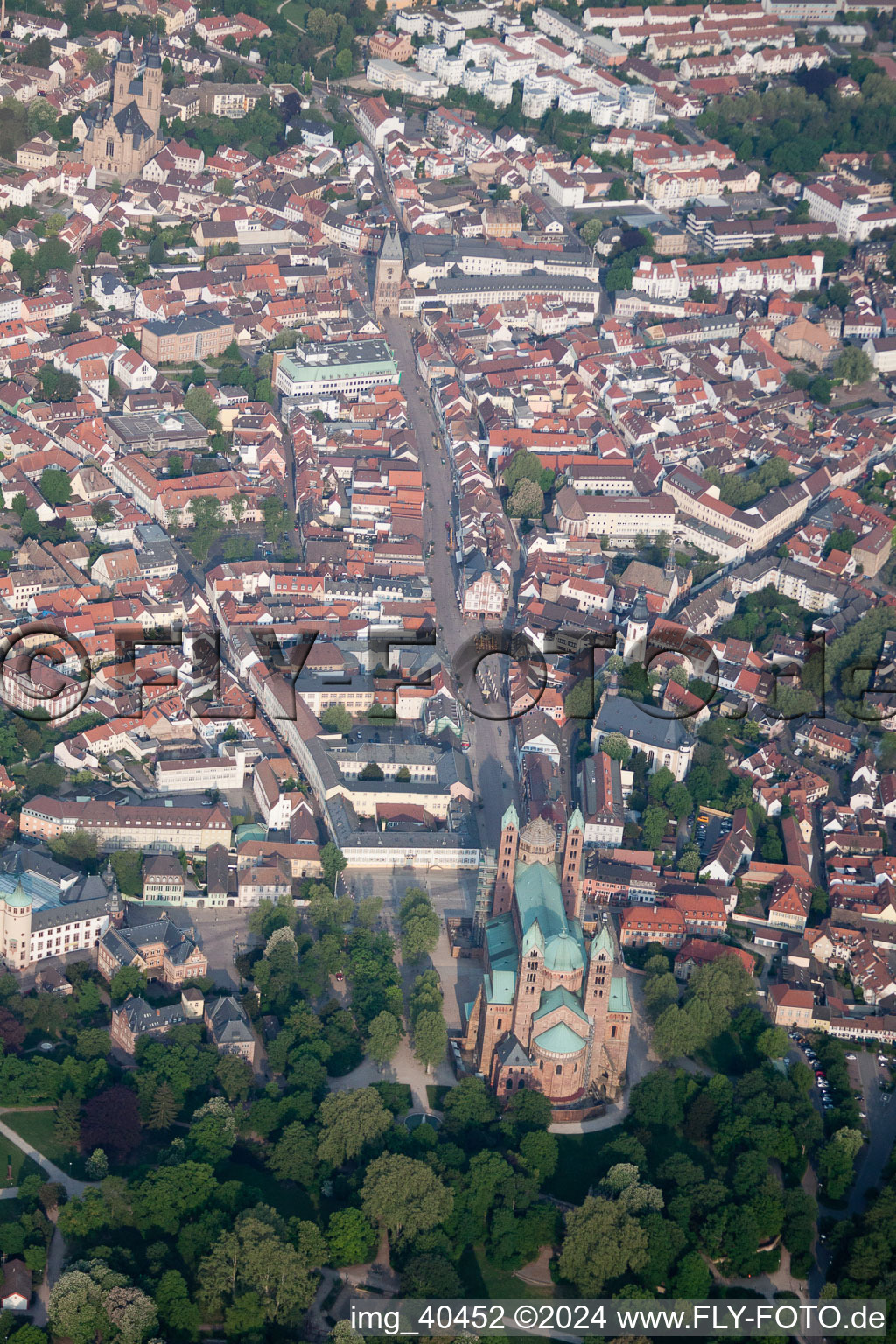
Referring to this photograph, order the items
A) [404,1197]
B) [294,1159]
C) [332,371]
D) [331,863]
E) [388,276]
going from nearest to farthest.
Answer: [404,1197]
[294,1159]
[331,863]
[332,371]
[388,276]

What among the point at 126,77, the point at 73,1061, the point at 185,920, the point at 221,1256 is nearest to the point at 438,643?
the point at 185,920

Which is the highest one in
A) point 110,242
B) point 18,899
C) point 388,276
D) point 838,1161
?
point 110,242

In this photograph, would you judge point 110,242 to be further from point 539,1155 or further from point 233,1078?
point 539,1155

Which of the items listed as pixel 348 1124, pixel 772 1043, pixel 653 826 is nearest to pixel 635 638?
pixel 653 826

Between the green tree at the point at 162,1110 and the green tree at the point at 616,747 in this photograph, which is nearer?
the green tree at the point at 162,1110

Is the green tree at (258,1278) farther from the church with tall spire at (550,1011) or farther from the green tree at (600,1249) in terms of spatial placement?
the church with tall spire at (550,1011)

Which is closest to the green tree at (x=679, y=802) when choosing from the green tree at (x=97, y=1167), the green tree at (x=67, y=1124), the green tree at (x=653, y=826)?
the green tree at (x=653, y=826)

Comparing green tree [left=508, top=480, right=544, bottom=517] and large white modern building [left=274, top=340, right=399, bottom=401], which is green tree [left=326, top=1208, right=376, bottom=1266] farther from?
large white modern building [left=274, top=340, right=399, bottom=401]
